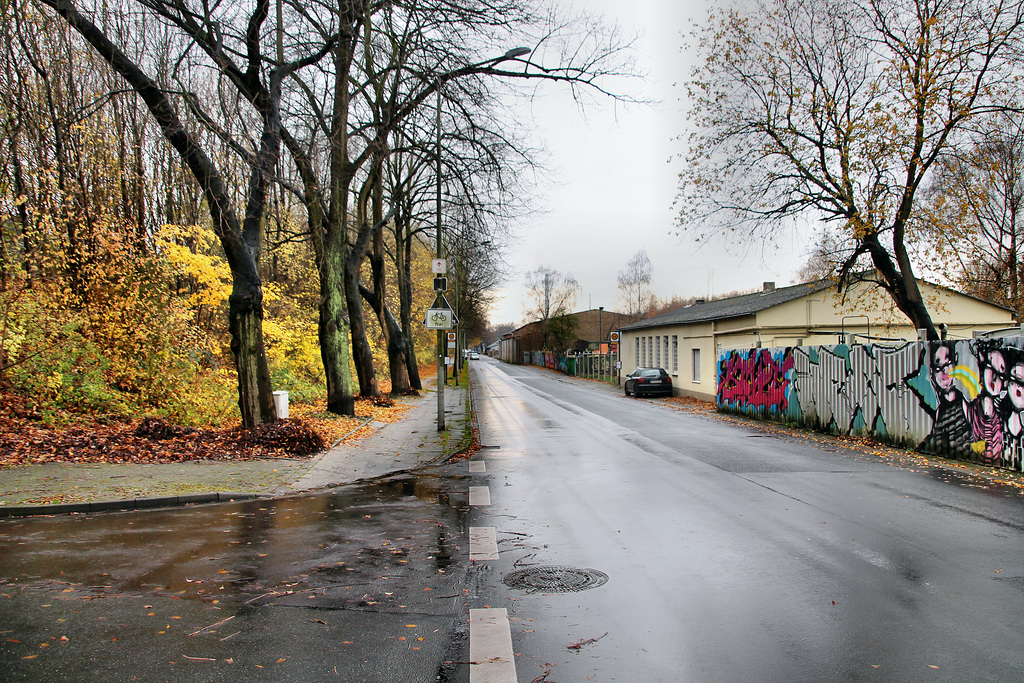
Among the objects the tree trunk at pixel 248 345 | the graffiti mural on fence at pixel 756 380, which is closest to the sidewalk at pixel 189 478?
the tree trunk at pixel 248 345

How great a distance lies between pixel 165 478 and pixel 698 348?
2548cm

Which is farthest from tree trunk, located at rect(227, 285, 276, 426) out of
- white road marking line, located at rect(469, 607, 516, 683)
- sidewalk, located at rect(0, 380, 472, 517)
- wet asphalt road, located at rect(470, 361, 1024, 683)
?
white road marking line, located at rect(469, 607, 516, 683)

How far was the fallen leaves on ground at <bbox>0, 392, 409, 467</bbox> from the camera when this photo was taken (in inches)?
419

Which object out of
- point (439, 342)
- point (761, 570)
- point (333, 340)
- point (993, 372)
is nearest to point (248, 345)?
point (333, 340)

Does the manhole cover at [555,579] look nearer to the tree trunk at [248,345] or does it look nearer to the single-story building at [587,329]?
the tree trunk at [248,345]

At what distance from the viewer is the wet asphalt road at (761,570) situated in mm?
3805

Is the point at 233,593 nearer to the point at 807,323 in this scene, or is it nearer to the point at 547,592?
the point at 547,592

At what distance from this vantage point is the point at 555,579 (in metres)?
5.27

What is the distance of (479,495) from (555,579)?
3476mm

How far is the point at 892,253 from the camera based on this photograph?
1923 cm

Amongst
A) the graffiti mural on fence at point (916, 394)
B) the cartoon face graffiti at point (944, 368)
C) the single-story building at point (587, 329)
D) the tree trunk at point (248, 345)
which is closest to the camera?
the graffiti mural on fence at point (916, 394)

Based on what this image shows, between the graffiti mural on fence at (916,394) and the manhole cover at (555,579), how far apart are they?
8813 millimetres

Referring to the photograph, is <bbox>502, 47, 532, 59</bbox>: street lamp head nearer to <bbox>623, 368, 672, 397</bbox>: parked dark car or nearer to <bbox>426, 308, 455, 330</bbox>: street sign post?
<bbox>426, 308, 455, 330</bbox>: street sign post

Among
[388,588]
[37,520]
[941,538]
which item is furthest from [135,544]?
[941,538]
